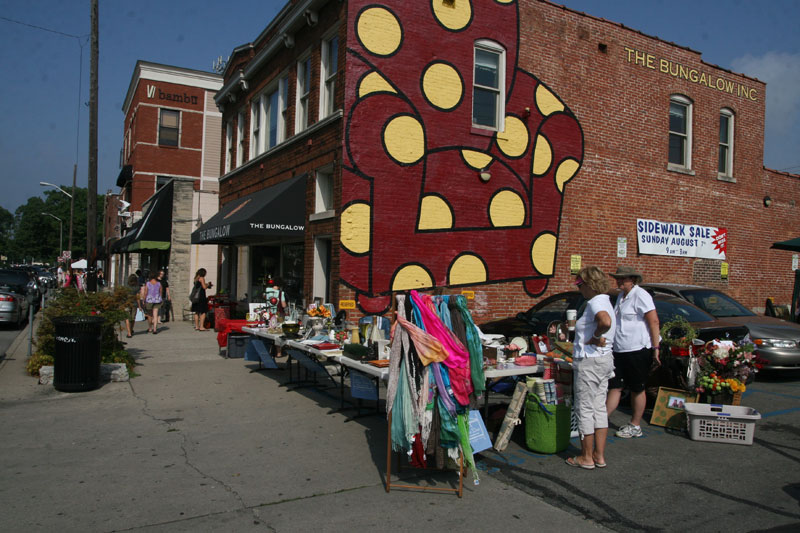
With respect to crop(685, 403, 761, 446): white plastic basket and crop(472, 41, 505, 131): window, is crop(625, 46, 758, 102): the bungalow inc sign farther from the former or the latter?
crop(685, 403, 761, 446): white plastic basket

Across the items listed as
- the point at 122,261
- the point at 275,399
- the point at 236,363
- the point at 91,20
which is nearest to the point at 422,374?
the point at 275,399

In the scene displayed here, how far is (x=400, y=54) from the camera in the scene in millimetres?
11523

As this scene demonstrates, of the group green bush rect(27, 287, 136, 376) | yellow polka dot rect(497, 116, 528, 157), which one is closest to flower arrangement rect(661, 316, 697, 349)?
yellow polka dot rect(497, 116, 528, 157)

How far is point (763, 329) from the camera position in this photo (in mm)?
9625

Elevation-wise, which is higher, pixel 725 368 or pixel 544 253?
pixel 544 253

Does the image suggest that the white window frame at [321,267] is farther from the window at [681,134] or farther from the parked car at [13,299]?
the parked car at [13,299]

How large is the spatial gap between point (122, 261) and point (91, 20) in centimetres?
2141

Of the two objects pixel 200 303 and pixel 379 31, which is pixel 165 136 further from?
pixel 379 31

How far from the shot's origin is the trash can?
8.13 meters

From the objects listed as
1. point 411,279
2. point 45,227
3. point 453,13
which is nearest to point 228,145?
point 453,13

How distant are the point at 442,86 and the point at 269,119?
620cm

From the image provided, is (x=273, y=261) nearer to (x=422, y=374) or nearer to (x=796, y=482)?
(x=422, y=374)

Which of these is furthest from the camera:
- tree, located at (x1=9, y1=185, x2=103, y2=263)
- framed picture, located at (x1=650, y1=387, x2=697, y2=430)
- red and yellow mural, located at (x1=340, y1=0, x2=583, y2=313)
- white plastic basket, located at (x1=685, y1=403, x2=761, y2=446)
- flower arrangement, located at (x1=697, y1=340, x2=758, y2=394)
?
tree, located at (x1=9, y1=185, x2=103, y2=263)

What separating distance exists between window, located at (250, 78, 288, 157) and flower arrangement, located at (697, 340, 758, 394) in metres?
11.1
